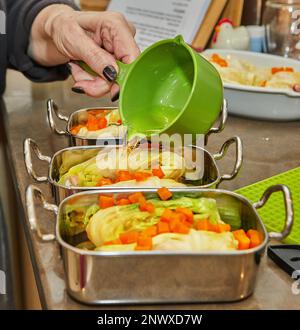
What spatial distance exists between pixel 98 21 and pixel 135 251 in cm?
56

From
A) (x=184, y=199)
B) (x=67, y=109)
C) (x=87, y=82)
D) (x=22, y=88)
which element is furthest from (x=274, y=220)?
(x=22, y=88)

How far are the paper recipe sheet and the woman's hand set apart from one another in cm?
49

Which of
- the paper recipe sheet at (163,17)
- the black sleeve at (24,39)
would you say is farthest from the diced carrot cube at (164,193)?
the paper recipe sheet at (163,17)

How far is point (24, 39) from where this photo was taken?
129 centimetres

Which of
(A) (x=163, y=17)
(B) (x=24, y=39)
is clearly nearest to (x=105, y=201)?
(B) (x=24, y=39)

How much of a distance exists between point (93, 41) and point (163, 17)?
0.71 meters

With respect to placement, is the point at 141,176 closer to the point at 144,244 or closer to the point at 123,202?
the point at 123,202

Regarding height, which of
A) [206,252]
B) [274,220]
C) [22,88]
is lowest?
[22,88]

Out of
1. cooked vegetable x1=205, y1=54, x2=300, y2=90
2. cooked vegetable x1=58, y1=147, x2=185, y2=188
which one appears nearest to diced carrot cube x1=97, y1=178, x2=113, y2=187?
cooked vegetable x1=58, y1=147, x2=185, y2=188

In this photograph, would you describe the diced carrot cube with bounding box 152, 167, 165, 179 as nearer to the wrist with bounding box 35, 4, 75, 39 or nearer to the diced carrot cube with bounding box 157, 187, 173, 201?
the diced carrot cube with bounding box 157, 187, 173, 201

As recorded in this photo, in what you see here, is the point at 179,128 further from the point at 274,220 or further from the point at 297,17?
the point at 297,17

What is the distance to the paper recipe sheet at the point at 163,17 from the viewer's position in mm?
1586

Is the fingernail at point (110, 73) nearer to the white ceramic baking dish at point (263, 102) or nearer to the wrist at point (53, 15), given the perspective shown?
the wrist at point (53, 15)

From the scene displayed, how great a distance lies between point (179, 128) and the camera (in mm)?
845
